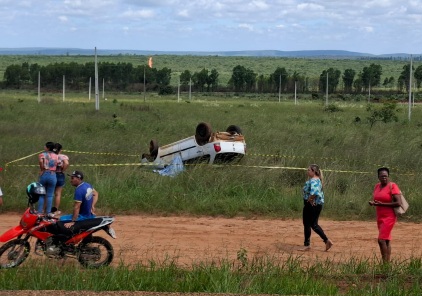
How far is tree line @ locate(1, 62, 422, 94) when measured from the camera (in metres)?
89.4

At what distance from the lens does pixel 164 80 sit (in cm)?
9538

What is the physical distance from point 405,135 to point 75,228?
16.7 metres

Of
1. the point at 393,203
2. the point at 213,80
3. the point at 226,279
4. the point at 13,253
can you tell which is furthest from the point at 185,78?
the point at 226,279

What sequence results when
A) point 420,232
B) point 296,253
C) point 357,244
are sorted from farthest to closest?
point 420,232 → point 357,244 → point 296,253

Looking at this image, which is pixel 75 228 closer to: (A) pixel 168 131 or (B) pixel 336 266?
(B) pixel 336 266

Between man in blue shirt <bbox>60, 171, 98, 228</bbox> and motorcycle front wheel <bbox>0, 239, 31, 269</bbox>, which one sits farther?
man in blue shirt <bbox>60, 171, 98, 228</bbox>

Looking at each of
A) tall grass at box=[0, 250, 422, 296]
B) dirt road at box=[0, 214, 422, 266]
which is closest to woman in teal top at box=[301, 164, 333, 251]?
dirt road at box=[0, 214, 422, 266]

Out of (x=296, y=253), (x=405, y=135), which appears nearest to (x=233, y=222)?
(x=296, y=253)

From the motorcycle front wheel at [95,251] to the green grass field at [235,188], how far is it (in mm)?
742

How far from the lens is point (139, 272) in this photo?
7.08 metres

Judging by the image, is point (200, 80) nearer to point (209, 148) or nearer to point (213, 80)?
point (213, 80)

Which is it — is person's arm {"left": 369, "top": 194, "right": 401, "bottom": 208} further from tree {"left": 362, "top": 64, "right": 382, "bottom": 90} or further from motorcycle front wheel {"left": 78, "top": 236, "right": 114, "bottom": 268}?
tree {"left": 362, "top": 64, "right": 382, "bottom": 90}

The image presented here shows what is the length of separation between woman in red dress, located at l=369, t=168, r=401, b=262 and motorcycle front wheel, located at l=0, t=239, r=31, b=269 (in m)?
4.63

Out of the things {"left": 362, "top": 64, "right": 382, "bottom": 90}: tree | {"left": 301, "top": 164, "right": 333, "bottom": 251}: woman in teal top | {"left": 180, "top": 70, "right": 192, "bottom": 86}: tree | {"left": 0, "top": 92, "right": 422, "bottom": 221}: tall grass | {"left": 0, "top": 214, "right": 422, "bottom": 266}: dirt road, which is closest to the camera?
{"left": 0, "top": 214, "right": 422, "bottom": 266}: dirt road
